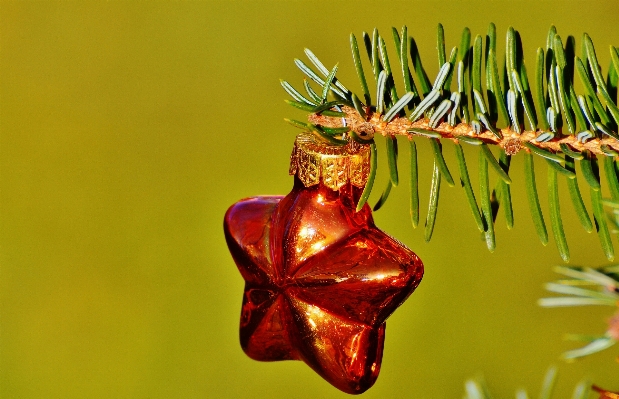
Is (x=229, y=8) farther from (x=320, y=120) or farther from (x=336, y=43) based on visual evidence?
(x=320, y=120)

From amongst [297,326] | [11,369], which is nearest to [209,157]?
[11,369]

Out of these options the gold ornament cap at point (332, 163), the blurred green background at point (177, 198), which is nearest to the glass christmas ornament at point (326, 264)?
the gold ornament cap at point (332, 163)

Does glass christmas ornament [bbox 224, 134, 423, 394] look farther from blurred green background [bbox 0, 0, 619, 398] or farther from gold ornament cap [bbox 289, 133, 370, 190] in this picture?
blurred green background [bbox 0, 0, 619, 398]

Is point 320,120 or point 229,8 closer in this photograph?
point 320,120

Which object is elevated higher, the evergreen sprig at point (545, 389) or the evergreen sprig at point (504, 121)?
the evergreen sprig at point (504, 121)

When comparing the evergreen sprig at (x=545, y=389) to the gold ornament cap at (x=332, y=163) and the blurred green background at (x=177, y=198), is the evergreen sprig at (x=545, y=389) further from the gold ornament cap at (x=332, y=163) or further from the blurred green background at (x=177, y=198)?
the blurred green background at (x=177, y=198)

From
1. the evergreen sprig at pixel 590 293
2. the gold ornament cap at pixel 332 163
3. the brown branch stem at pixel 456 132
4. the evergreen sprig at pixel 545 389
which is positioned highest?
the brown branch stem at pixel 456 132
